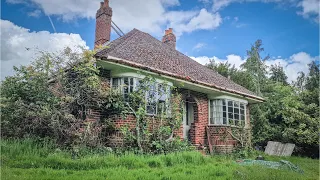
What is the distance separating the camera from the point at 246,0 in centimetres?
1108

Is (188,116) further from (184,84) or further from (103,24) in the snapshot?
(103,24)

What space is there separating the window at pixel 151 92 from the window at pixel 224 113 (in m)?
4.19

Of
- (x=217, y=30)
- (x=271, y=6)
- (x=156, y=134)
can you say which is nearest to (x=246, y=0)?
(x=271, y=6)

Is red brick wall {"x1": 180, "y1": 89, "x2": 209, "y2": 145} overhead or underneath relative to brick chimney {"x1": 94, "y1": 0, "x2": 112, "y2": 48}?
underneath

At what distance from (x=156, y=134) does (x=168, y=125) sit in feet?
3.30

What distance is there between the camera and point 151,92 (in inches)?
394

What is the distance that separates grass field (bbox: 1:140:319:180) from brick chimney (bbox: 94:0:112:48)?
8.46 m

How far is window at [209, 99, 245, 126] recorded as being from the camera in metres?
13.5

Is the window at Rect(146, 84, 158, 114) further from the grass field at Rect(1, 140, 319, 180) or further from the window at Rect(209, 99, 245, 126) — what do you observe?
the window at Rect(209, 99, 245, 126)

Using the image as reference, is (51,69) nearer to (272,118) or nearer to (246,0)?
(246,0)

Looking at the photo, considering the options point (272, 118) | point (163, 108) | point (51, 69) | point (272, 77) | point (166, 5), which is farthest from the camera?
point (272, 77)

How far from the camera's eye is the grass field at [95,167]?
16.9 feet

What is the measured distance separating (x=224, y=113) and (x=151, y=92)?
545 centimetres

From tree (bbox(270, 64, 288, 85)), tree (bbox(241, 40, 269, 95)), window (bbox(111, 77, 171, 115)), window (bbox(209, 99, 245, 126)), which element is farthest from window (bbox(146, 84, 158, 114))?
tree (bbox(270, 64, 288, 85))
